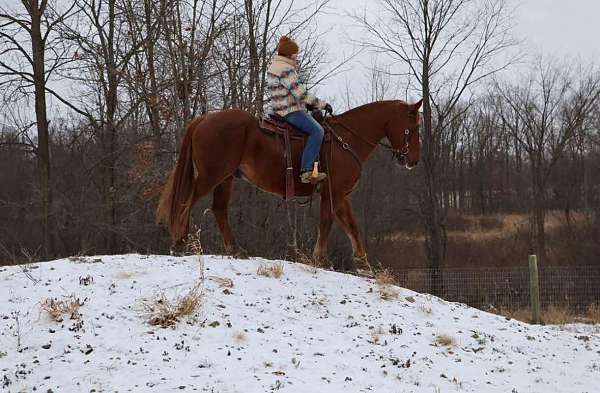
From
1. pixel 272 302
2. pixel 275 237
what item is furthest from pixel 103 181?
pixel 272 302

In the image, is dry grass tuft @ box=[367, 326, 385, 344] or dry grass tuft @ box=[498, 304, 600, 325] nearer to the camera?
dry grass tuft @ box=[367, 326, 385, 344]

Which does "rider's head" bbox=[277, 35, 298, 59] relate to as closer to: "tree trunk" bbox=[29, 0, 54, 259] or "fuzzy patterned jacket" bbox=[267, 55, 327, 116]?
"fuzzy patterned jacket" bbox=[267, 55, 327, 116]

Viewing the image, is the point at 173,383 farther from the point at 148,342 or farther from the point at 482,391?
the point at 482,391

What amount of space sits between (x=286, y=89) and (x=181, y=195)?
1.81 meters

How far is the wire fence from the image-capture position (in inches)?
543

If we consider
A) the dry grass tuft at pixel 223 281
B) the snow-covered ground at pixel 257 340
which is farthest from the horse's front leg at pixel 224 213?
the dry grass tuft at pixel 223 281

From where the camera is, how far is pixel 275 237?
1584cm

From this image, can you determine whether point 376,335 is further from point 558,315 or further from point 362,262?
point 558,315

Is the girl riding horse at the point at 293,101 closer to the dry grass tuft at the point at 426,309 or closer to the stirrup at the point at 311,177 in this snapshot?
the stirrup at the point at 311,177

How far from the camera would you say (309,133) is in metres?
6.93

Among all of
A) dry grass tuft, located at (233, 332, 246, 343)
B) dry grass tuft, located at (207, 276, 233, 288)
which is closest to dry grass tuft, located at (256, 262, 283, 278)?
dry grass tuft, located at (207, 276, 233, 288)

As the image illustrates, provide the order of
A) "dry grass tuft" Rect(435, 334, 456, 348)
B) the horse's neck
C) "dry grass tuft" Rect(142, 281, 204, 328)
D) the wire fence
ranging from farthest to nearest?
1. the wire fence
2. the horse's neck
3. "dry grass tuft" Rect(435, 334, 456, 348)
4. "dry grass tuft" Rect(142, 281, 204, 328)

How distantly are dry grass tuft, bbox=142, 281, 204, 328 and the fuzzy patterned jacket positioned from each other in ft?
8.32

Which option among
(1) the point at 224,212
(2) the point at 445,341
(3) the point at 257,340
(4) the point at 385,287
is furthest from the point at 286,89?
(2) the point at 445,341
